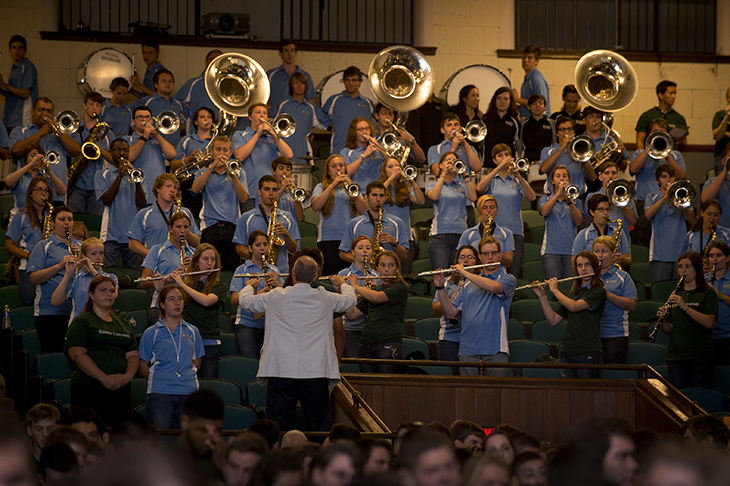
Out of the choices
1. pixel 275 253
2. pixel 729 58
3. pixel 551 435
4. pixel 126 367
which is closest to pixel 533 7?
pixel 729 58

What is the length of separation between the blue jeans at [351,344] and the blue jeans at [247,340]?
648 mm

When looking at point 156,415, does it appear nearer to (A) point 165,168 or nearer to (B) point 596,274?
(B) point 596,274

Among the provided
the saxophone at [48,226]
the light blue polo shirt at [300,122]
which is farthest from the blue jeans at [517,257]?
the saxophone at [48,226]

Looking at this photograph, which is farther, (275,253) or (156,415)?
(275,253)

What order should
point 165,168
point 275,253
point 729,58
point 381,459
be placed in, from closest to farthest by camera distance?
point 381,459 < point 275,253 < point 165,168 < point 729,58

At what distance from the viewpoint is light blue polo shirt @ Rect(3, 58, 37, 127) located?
410 inches

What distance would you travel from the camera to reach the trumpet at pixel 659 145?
8.86 m

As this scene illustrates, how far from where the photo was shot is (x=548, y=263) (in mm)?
7930

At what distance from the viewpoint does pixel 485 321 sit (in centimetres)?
646

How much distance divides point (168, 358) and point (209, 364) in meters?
0.59

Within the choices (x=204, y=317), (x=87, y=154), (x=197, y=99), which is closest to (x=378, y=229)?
(x=204, y=317)

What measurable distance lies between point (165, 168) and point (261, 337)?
281 cm

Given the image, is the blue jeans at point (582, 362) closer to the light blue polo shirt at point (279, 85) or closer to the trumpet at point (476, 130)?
the trumpet at point (476, 130)

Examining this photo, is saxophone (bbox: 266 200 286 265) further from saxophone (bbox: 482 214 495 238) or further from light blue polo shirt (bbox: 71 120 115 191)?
light blue polo shirt (bbox: 71 120 115 191)
